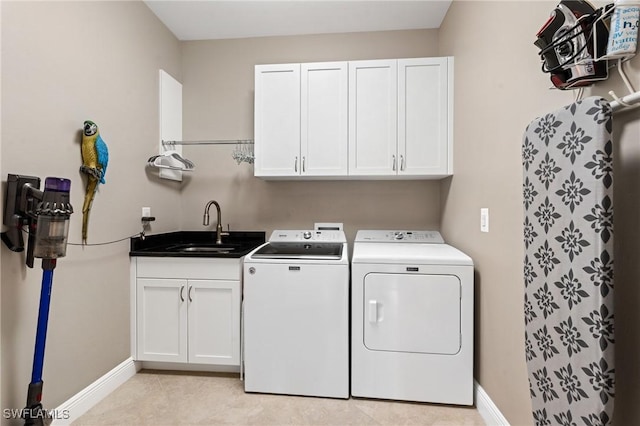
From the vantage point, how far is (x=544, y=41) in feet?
3.30

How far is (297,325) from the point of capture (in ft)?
6.14

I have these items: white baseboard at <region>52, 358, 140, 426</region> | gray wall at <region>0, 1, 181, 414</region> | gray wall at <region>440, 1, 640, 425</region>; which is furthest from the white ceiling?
white baseboard at <region>52, 358, 140, 426</region>

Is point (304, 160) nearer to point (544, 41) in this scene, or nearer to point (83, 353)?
point (544, 41)

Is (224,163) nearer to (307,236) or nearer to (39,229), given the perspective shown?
(307,236)

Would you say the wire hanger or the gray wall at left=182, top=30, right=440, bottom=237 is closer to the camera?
the wire hanger

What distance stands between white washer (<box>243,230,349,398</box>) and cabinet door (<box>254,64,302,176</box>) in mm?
776

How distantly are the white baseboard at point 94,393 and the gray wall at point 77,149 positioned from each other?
0.04 m

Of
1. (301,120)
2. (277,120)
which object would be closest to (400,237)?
(301,120)

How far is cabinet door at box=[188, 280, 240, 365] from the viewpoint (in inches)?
80.6

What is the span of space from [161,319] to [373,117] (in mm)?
2114

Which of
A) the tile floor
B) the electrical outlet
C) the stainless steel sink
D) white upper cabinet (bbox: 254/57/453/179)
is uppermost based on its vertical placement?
white upper cabinet (bbox: 254/57/453/179)

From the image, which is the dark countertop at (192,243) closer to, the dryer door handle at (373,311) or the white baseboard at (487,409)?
the dryer door handle at (373,311)

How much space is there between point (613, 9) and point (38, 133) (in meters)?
2.21

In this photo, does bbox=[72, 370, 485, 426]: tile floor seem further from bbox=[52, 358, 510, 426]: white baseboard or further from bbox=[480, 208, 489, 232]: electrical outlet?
bbox=[480, 208, 489, 232]: electrical outlet
